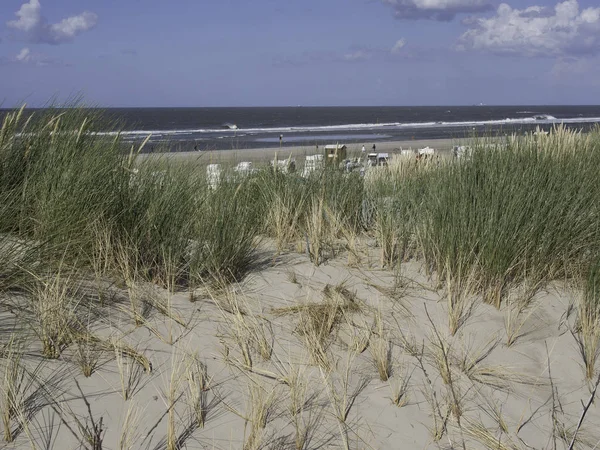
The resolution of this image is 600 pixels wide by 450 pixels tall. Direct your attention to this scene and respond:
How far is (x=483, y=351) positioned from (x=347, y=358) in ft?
3.14

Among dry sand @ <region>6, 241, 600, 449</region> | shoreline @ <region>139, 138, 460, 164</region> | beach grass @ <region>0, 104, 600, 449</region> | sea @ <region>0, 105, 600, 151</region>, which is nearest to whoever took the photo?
dry sand @ <region>6, 241, 600, 449</region>

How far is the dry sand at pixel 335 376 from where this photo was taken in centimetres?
338

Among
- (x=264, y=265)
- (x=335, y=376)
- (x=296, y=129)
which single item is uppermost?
(x=296, y=129)

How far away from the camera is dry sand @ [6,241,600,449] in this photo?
338cm

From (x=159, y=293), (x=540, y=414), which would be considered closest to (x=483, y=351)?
(x=540, y=414)

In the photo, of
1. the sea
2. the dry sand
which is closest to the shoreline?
the sea

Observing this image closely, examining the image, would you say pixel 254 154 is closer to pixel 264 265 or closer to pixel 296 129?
pixel 264 265

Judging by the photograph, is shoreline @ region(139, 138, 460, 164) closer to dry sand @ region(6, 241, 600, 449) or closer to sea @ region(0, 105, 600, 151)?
sea @ region(0, 105, 600, 151)

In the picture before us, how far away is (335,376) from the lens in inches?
154

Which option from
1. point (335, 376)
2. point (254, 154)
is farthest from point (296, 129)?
point (335, 376)

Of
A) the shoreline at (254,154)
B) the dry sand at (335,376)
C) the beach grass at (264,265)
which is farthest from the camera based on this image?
the shoreline at (254,154)

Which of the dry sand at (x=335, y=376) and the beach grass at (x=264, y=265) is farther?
the beach grass at (x=264, y=265)

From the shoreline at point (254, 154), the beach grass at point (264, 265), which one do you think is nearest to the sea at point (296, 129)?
the shoreline at point (254, 154)

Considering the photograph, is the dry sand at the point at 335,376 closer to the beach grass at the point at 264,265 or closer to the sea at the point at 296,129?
the beach grass at the point at 264,265
